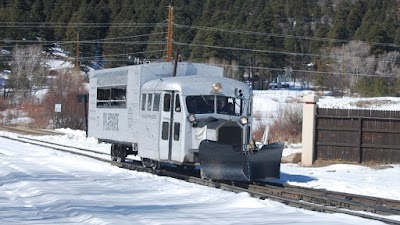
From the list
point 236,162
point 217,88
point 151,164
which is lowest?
point 151,164

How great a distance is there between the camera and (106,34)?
361ft

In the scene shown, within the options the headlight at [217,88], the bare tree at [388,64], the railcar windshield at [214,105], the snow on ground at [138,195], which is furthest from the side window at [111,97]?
the bare tree at [388,64]

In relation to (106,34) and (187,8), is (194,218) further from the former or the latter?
(187,8)

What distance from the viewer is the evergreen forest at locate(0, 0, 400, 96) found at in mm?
87562

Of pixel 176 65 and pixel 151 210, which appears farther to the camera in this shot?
pixel 176 65

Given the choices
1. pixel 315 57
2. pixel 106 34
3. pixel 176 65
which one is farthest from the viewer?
pixel 106 34

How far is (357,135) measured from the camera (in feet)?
88.5

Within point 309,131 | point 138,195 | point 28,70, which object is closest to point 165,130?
point 138,195

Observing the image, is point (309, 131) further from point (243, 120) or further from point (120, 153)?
point (243, 120)

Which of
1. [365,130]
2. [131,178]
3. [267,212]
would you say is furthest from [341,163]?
[267,212]

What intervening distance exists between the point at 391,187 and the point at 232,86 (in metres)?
5.25

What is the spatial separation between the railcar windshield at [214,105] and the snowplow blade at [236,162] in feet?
5.37

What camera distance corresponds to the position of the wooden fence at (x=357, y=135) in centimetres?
2677

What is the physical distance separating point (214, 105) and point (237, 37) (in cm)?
7399
